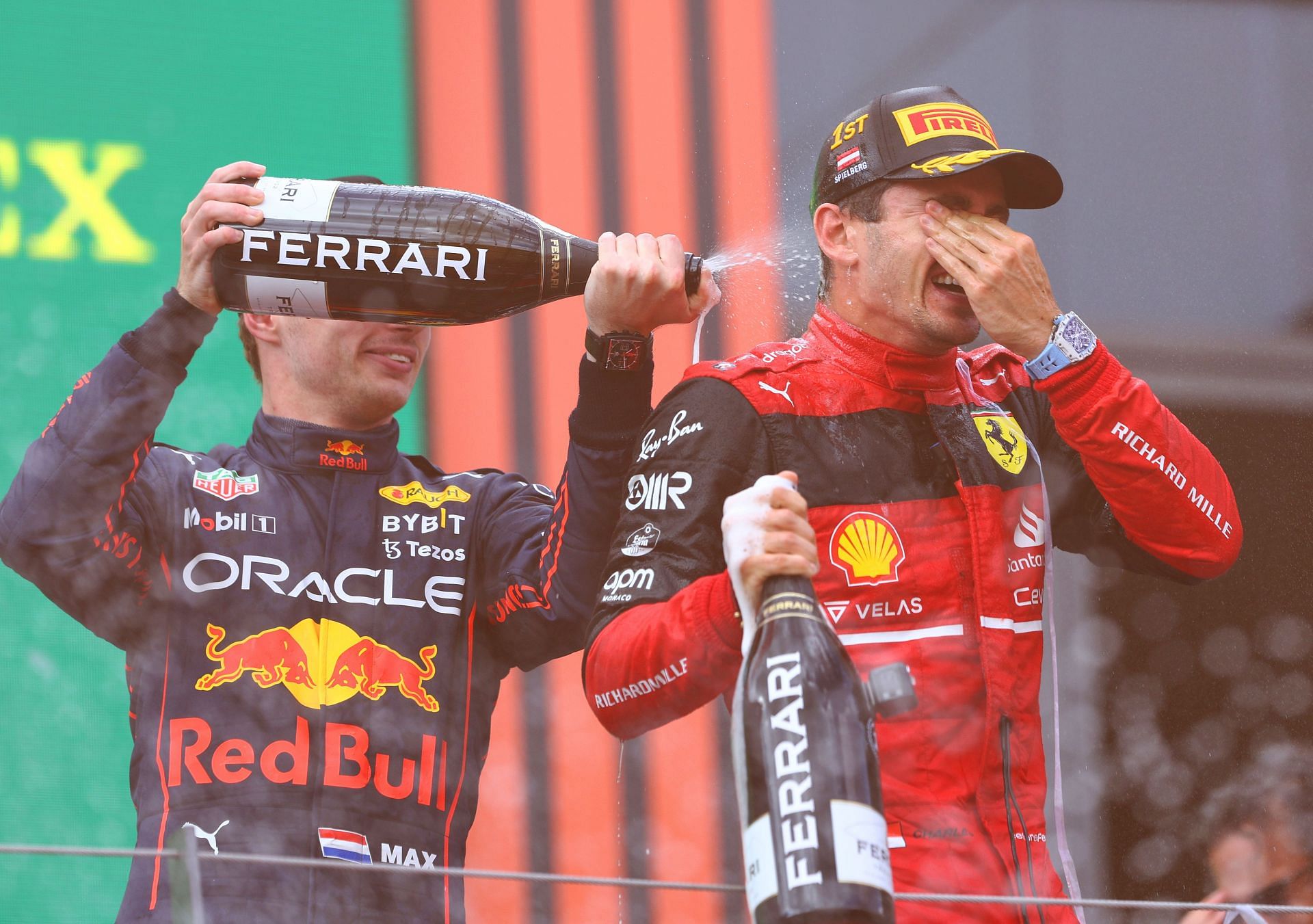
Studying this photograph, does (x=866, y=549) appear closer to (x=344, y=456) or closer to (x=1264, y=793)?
(x=344, y=456)

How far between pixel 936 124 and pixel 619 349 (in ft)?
0.99

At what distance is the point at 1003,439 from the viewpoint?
1.22 metres

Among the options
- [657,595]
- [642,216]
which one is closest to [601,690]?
[657,595]

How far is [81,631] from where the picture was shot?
6.13ft

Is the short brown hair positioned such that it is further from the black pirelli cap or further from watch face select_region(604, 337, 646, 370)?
the black pirelli cap

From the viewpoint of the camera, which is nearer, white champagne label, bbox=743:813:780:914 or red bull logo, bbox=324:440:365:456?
white champagne label, bbox=743:813:780:914

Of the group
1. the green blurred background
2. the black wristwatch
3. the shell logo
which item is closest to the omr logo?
the green blurred background

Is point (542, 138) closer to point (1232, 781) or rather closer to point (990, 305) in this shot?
point (990, 305)

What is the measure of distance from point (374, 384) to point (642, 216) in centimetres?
74

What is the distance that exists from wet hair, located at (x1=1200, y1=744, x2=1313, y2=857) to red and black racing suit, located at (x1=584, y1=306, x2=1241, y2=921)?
104 centimetres

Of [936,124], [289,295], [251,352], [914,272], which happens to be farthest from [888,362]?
[251,352]

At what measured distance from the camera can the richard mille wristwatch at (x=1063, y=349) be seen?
1.13m

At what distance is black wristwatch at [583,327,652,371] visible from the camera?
4.00 feet

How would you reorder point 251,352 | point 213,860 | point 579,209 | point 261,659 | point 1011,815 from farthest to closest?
point 579,209, point 251,352, point 261,659, point 1011,815, point 213,860
